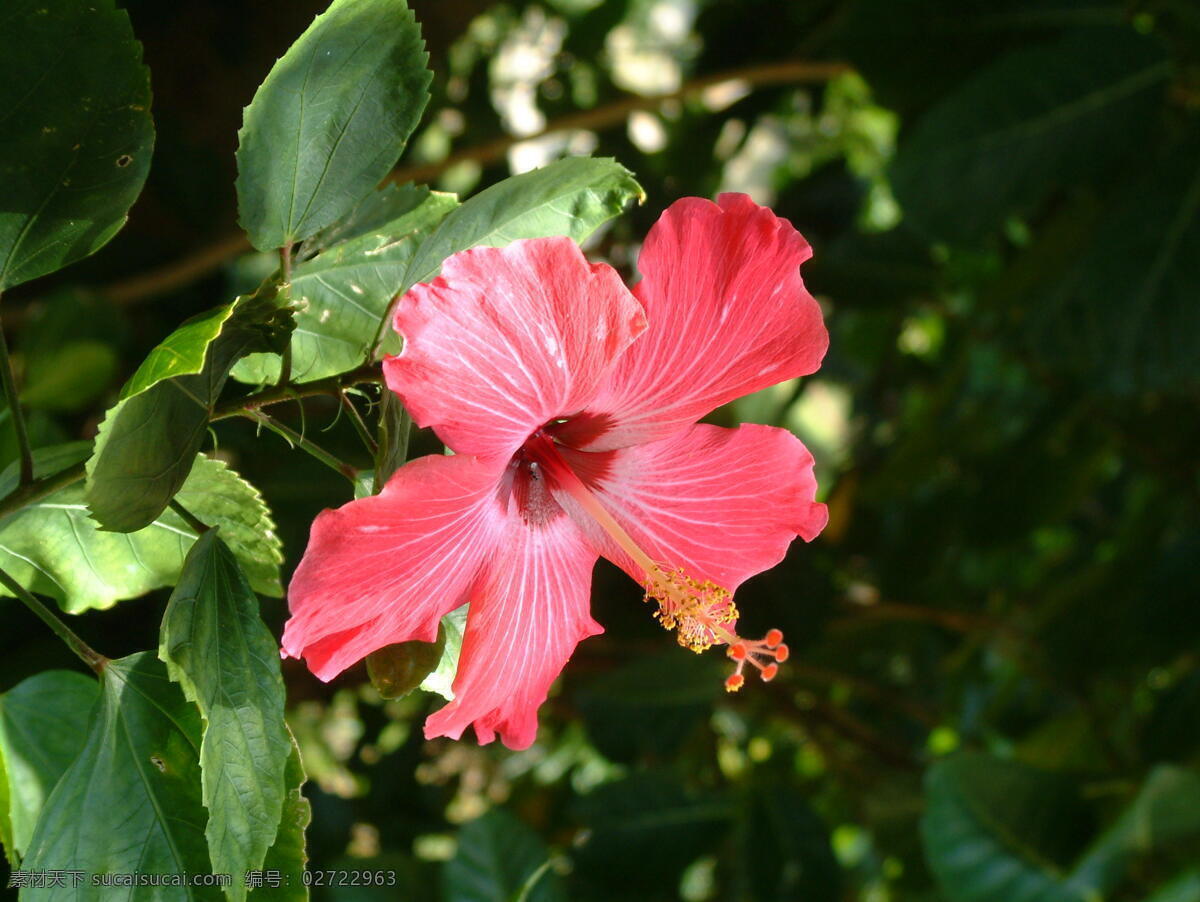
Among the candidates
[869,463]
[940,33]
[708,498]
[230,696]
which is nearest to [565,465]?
[708,498]

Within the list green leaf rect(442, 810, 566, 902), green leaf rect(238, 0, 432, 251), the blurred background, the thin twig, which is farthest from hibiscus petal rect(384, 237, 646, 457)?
the thin twig

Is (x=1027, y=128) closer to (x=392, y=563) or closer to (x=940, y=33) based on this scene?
(x=940, y=33)

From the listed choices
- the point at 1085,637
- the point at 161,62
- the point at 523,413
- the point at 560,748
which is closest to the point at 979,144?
the point at 1085,637

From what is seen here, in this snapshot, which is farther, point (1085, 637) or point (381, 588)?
point (1085, 637)

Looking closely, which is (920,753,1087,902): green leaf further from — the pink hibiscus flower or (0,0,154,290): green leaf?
(0,0,154,290): green leaf

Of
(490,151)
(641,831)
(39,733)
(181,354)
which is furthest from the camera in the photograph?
(490,151)

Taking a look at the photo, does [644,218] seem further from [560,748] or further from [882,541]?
[560,748]

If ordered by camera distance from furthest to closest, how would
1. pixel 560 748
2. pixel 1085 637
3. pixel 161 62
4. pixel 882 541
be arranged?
pixel 560 748 → pixel 882 541 → pixel 1085 637 → pixel 161 62
